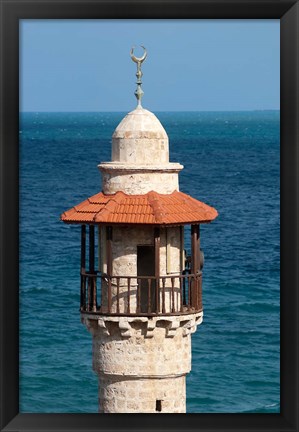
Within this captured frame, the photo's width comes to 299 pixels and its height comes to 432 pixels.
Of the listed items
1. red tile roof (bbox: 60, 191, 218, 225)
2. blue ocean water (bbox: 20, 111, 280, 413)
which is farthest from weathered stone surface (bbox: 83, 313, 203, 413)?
blue ocean water (bbox: 20, 111, 280, 413)

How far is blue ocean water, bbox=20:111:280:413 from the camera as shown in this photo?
62938 millimetres

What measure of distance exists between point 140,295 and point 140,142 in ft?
7.58

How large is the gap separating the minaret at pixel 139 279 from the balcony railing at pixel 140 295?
15mm

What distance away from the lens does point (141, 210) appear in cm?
2795

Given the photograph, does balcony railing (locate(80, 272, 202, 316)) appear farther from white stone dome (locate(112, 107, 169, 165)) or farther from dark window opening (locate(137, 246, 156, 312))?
white stone dome (locate(112, 107, 169, 165))

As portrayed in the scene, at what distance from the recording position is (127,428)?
68.9 feet

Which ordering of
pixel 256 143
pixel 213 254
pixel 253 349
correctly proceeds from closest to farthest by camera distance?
pixel 253 349, pixel 213 254, pixel 256 143

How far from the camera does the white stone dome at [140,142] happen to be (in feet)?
93.6

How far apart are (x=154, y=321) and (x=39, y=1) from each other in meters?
8.65

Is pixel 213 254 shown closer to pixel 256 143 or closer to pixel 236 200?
pixel 236 200
